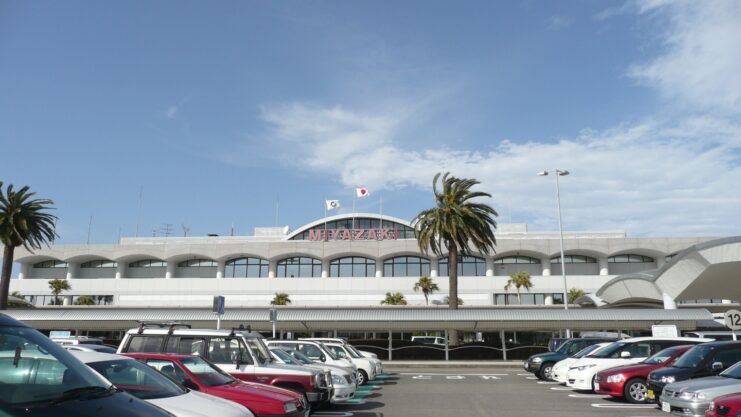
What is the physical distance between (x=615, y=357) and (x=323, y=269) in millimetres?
51095

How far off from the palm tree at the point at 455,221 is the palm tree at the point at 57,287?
45.9 metres

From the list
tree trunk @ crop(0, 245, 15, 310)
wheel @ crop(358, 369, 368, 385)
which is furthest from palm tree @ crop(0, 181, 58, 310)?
wheel @ crop(358, 369, 368, 385)

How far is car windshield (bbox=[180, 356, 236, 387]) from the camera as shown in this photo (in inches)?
352

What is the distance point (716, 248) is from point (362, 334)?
84.9 ft

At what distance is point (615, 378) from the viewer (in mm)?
15391

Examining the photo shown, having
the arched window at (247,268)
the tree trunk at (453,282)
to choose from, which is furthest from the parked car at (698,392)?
the arched window at (247,268)

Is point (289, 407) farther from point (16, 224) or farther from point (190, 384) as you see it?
point (16, 224)

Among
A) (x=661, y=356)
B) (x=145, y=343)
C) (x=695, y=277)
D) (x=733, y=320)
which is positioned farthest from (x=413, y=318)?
(x=145, y=343)

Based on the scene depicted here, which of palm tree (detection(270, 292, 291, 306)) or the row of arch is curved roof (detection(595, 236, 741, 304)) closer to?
the row of arch

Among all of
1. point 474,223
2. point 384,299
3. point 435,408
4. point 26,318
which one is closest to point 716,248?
point 474,223

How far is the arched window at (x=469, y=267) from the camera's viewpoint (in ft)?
214

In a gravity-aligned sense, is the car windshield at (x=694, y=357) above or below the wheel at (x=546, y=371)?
above

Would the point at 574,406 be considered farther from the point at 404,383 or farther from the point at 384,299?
Answer: the point at 384,299

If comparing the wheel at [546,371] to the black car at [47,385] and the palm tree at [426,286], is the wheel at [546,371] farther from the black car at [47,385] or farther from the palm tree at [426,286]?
the palm tree at [426,286]
